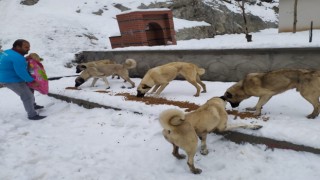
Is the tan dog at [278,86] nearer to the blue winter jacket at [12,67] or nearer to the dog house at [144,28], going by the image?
the blue winter jacket at [12,67]

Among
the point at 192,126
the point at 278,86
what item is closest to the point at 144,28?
the point at 278,86

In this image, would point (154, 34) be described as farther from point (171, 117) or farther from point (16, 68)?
point (171, 117)

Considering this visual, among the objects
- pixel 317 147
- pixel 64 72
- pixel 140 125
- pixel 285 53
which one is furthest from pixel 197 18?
pixel 317 147

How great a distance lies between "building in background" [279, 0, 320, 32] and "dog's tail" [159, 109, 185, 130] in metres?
24.1

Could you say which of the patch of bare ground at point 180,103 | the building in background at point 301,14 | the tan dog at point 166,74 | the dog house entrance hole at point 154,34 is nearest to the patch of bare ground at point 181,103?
the patch of bare ground at point 180,103

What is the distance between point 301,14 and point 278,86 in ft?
73.5

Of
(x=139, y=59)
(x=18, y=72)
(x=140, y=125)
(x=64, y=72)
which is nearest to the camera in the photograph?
(x=140, y=125)

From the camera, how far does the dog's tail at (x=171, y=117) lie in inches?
165

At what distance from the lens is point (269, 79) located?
572 cm

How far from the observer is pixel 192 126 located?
4.76 metres

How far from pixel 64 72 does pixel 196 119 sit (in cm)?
1228

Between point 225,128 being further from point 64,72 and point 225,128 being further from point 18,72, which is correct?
point 64,72

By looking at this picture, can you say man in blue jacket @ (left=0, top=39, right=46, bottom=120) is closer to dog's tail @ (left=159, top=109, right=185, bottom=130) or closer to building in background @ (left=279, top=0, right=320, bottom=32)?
dog's tail @ (left=159, top=109, right=185, bottom=130)

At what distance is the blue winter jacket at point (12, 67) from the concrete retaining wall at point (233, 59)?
192 inches
